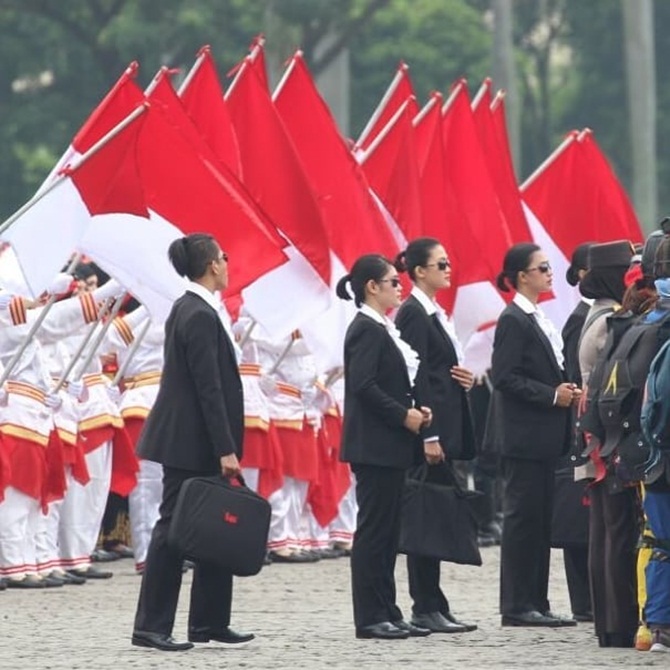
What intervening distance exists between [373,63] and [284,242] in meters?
29.9

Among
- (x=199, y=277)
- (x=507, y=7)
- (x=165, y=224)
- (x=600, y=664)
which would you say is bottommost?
(x=600, y=664)

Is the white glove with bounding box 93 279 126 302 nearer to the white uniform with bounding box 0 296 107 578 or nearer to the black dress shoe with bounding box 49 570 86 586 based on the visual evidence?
the white uniform with bounding box 0 296 107 578

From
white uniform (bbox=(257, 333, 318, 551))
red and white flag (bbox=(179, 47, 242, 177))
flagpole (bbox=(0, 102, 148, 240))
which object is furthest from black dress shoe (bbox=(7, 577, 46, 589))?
red and white flag (bbox=(179, 47, 242, 177))

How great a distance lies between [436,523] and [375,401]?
0.68 meters

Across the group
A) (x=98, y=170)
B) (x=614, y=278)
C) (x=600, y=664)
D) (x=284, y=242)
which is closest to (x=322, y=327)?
(x=284, y=242)

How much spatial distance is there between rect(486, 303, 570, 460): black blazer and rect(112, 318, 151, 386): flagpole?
3454 mm

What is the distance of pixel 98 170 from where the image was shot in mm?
12250

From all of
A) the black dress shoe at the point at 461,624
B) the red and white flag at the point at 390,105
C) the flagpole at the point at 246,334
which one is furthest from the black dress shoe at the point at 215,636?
the red and white flag at the point at 390,105

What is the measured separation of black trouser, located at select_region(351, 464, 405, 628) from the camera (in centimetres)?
1088

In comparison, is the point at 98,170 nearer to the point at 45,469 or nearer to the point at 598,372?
the point at 45,469

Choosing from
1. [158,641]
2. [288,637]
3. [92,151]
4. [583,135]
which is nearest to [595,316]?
[288,637]

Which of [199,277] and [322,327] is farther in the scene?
[322,327]

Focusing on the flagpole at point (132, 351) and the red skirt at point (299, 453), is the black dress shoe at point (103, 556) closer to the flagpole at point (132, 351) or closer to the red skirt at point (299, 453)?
the red skirt at point (299, 453)

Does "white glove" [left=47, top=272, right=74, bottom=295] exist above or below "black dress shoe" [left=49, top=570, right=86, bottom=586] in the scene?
above
